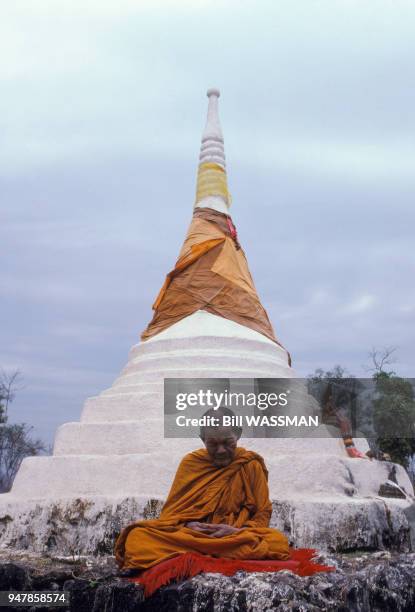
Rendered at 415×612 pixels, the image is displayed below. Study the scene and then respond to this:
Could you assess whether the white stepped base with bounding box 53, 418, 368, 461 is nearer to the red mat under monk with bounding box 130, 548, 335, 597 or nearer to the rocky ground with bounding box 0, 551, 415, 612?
the rocky ground with bounding box 0, 551, 415, 612

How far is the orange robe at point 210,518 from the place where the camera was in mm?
5570

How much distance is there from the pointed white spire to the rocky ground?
971 centimetres

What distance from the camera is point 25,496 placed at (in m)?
9.84

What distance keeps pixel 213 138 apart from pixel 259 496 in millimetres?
9901

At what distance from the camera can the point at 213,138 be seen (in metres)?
14.2

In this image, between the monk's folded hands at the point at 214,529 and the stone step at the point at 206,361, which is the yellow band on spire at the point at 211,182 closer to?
the stone step at the point at 206,361

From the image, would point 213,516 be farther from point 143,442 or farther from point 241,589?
point 143,442

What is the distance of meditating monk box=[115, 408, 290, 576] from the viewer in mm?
5574

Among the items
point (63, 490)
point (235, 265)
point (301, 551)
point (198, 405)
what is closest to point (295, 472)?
point (198, 405)

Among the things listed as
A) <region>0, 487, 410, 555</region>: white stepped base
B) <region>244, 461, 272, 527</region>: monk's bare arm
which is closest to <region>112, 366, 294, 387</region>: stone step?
<region>0, 487, 410, 555</region>: white stepped base

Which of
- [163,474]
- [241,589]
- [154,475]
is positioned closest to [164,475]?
[163,474]

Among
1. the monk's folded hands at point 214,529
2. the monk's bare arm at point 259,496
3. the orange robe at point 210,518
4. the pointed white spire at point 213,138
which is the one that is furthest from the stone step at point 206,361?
the pointed white spire at point 213,138

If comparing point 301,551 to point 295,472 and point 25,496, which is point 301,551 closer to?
point 295,472

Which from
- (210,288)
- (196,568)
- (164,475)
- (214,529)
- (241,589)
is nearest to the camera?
(241,589)
